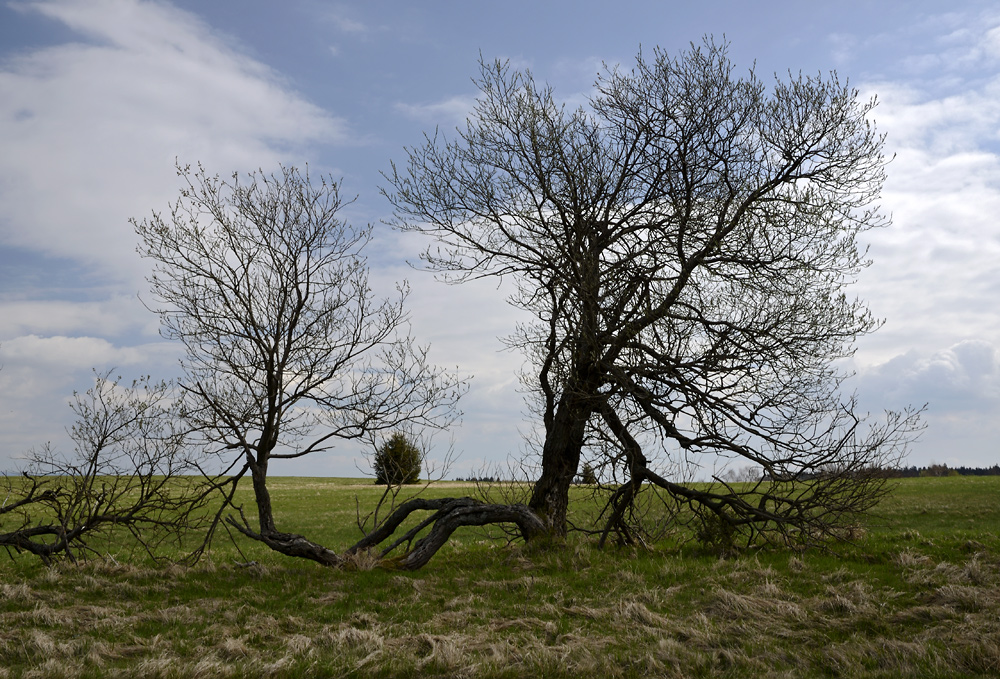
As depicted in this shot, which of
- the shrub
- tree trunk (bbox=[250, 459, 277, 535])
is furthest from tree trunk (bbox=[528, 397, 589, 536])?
tree trunk (bbox=[250, 459, 277, 535])

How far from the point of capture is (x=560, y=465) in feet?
43.2

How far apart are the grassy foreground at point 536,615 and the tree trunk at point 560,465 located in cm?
113

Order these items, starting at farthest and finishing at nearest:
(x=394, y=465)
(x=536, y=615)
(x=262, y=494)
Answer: (x=394, y=465) → (x=262, y=494) → (x=536, y=615)

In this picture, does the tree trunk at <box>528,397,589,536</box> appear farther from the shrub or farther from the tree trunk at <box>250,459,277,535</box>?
the tree trunk at <box>250,459,277,535</box>

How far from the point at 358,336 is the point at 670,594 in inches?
276

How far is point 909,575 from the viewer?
9406 millimetres

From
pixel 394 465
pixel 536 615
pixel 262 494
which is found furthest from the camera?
pixel 394 465

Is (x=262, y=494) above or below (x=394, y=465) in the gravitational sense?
below

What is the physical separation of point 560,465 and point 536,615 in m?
5.01

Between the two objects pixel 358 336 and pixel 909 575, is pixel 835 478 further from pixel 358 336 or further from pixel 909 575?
pixel 358 336

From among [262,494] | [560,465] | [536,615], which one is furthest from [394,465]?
[536,615]

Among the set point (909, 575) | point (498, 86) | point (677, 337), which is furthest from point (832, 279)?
point (498, 86)

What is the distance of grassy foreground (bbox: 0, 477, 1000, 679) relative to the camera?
21.0 feet

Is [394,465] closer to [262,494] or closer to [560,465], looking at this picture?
[262,494]
